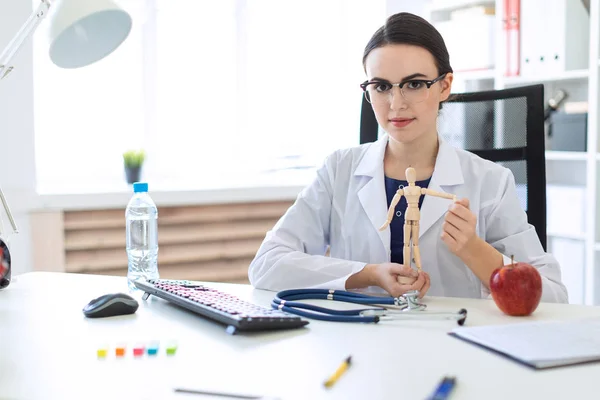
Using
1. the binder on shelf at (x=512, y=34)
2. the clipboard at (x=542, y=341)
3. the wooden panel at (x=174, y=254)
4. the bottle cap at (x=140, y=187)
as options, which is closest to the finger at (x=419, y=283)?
the clipboard at (x=542, y=341)

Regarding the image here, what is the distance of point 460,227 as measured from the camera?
4.61ft

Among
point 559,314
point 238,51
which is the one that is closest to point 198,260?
point 238,51

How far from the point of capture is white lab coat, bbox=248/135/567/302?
157cm

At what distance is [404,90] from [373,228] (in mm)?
331

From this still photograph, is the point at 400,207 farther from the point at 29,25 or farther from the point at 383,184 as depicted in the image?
the point at 29,25

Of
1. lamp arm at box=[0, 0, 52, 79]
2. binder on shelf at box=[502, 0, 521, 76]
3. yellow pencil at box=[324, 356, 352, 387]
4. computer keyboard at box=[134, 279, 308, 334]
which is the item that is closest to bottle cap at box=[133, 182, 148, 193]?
computer keyboard at box=[134, 279, 308, 334]

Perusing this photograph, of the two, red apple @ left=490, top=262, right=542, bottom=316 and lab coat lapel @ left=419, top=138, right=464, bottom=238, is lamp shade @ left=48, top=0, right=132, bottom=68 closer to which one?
lab coat lapel @ left=419, top=138, right=464, bottom=238

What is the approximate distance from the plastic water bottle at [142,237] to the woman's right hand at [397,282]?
0.70 metres

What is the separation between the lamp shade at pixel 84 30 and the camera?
1444 mm

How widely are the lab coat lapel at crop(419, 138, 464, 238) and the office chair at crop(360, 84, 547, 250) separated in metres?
0.23

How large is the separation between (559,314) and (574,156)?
2.15m

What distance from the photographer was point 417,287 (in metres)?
1.38

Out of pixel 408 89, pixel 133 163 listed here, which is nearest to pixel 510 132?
pixel 408 89

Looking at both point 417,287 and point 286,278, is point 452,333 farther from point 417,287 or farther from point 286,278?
point 286,278
